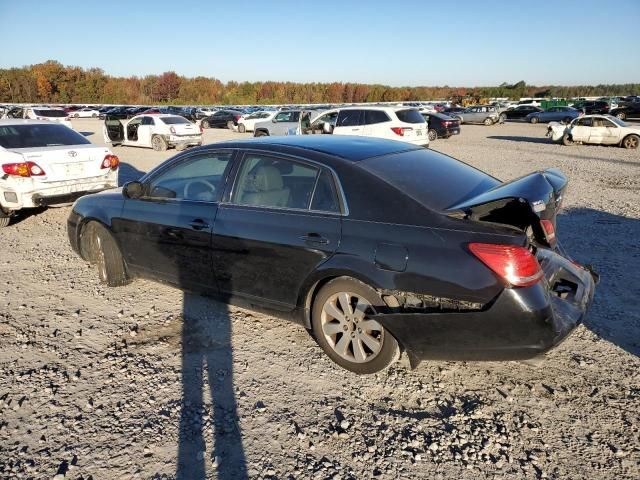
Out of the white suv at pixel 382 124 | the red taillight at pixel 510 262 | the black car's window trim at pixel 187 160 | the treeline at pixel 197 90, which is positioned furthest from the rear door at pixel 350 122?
the treeline at pixel 197 90

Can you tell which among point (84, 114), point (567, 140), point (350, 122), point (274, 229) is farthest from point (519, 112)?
point (84, 114)

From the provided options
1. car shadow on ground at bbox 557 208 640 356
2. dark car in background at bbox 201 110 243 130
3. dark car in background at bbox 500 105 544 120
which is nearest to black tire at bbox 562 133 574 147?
car shadow on ground at bbox 557 208 640 356

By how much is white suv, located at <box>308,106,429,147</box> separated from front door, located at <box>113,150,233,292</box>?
11539 mm

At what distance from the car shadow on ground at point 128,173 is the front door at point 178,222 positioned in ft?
23.1

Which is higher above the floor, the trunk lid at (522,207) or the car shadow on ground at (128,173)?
the trunk lid at (522,207)

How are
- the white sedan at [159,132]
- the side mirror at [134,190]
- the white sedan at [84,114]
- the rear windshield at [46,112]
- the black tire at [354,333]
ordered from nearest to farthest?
the black tire at [354,333] < the side mirror at [134,190] < the white sedan at [159,132] < the rear windshield at [46,112] < the white sedan at [84,114]

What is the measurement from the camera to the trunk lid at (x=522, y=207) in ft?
8.93

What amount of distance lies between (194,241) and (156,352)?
930mm

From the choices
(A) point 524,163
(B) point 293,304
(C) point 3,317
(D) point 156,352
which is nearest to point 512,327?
(B) point 293,304

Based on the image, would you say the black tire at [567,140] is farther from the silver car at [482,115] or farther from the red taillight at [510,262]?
the red taillight at [510,262]

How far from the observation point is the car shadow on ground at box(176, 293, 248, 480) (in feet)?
7.92

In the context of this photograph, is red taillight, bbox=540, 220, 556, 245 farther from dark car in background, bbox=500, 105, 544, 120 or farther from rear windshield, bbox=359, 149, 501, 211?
dark car in background, bbox=500, 105, 544, 120

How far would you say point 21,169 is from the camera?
6551 mm

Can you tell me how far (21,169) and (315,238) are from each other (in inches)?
219
